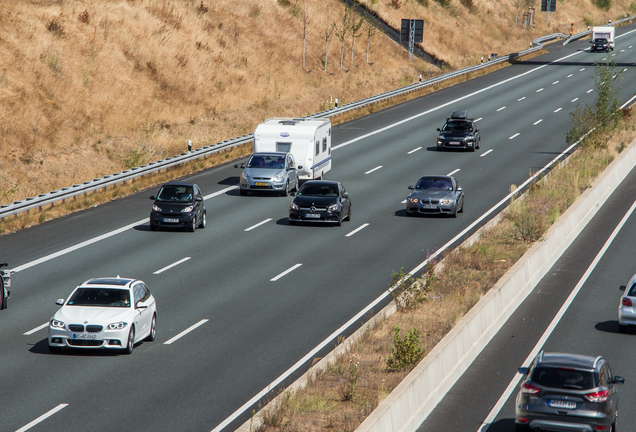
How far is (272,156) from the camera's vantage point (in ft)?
123

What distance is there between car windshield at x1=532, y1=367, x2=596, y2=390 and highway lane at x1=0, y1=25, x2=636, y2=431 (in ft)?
17.1

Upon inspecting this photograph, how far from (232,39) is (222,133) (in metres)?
17.8

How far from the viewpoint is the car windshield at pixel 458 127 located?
47812 millimetres

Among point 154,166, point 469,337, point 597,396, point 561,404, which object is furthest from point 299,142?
point 597,396

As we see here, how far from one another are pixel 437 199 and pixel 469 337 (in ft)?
49.2

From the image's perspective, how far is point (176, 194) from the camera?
3061 cm

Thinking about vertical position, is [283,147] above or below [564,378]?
below

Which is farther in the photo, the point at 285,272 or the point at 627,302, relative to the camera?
the point at 285,272

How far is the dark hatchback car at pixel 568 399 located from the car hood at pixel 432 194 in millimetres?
19332

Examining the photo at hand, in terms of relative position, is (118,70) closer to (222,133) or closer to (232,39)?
(222,133)

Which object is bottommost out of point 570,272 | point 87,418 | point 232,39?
point 570,272

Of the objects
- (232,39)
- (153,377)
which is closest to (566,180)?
(153,377)

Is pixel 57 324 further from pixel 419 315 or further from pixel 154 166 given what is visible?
pixel 154 166

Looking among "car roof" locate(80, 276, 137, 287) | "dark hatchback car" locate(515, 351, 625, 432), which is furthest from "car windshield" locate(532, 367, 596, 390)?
"car roof" locate(80, 276, 137, 287)
